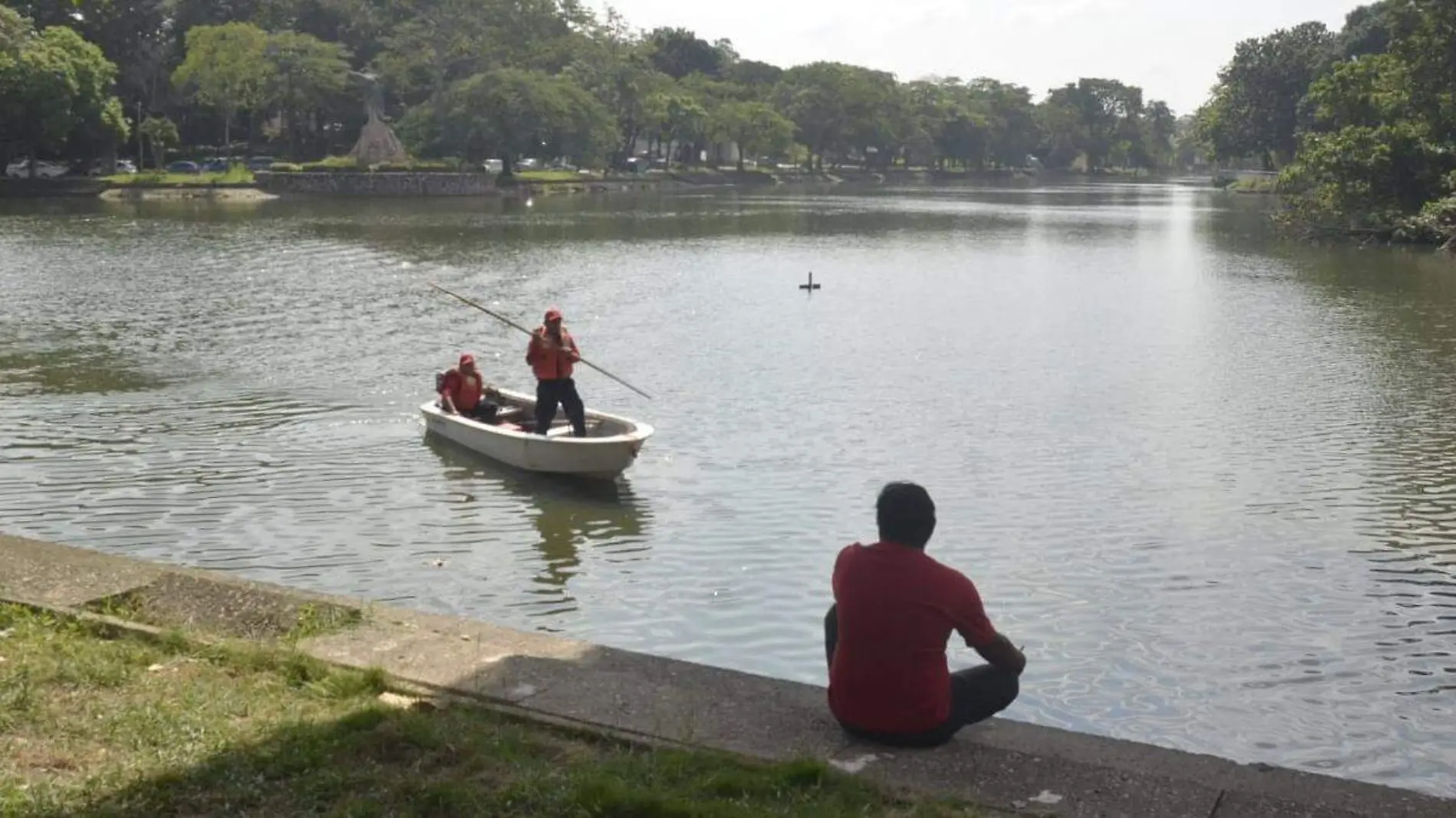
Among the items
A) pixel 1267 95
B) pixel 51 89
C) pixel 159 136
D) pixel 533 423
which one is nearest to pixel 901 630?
pixel 533 423

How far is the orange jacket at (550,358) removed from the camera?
16.2 metres

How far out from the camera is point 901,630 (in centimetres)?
620

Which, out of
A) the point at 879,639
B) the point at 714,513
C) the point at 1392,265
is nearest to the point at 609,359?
the point at 714,513

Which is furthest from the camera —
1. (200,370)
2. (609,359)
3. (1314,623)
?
(609,359)

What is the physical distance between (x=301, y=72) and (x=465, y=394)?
236 feet

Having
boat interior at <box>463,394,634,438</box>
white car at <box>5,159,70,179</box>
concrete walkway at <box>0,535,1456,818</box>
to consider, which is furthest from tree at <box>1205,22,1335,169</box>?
concrete walkway at <box>0,535,1456,818</box>

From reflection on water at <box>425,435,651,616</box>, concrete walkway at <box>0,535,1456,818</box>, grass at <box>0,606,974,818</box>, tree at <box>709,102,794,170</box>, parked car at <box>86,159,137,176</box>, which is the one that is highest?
tree at <box>709,102,794,170</box>

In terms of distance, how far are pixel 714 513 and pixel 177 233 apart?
42023 mm

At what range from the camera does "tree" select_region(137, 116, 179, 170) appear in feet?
264

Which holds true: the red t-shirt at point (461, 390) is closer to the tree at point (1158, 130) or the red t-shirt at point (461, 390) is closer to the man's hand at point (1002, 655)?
the man's hand at point (1002, 655)

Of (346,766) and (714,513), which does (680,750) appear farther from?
(714,513)

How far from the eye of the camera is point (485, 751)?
5.91 metres

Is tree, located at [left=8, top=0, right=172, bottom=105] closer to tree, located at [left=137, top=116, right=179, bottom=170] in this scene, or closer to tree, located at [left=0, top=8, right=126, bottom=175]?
tree, located at [left=137, top=116, right=179, bottom=170]

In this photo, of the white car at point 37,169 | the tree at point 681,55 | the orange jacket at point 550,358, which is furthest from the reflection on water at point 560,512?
the tree at point 681,55
